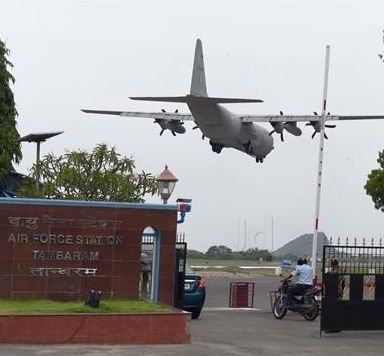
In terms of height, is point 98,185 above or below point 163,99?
below

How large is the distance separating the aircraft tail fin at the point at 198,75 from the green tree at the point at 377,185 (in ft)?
71.7

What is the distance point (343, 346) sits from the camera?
15.0 m

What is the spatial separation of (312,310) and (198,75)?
42.2ft

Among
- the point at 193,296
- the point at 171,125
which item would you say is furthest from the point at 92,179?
the point at 193,296

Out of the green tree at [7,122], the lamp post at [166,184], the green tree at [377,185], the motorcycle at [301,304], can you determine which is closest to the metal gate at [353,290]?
the motorcycle at [301,304]

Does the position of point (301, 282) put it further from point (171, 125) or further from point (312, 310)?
point (171, 125)

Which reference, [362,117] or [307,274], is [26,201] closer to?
[307,274]

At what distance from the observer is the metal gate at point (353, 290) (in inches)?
648

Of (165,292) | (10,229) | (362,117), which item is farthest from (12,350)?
(362,117)

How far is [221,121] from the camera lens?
104 ft

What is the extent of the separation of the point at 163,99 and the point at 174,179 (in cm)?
504

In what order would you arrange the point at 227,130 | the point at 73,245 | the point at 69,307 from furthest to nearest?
the point at 227,130, the point at 73,245, the point at 69,307

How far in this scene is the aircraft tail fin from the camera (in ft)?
99.1

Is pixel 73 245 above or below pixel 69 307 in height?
above
